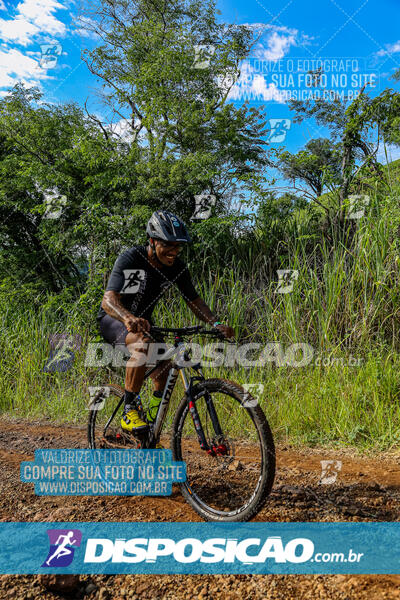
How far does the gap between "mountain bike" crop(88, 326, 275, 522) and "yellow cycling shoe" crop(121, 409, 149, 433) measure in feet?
0.25

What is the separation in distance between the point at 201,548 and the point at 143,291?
6.14ft

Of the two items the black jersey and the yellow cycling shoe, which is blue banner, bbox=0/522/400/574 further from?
the black jersey

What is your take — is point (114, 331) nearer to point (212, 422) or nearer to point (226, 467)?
point (212, 422)

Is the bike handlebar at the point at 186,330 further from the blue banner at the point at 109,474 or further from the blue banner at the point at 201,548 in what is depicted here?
the blue banner at the point at 201,548

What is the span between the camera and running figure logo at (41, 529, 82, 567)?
2330mm

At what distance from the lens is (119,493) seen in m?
3.36

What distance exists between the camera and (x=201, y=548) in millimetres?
2496

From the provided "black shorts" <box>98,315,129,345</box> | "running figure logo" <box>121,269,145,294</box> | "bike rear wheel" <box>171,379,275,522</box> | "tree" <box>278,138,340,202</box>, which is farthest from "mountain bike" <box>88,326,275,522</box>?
"tree" <box>278,138,340,202</box>

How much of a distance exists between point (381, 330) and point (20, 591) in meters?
4.40

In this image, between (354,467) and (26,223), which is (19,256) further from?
(354,467)

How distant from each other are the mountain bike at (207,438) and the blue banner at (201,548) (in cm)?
20

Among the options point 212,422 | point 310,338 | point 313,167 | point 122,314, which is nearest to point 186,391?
point 212,422

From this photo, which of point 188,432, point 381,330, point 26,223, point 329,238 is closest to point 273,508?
point 188,432

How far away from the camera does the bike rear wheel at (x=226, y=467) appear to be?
8.52 ft
